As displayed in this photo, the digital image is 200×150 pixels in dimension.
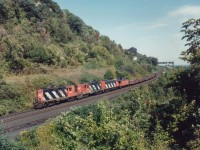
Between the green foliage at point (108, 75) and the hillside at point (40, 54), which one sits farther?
the green foliage at point (108, 75)

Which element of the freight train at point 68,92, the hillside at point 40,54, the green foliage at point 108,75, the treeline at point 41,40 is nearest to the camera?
the freight train at point 68,92

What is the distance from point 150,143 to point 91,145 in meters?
14.5

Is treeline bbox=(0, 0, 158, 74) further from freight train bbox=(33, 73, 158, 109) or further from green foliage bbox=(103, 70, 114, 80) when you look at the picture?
freight train bbox=(33, 73, 158, 109)

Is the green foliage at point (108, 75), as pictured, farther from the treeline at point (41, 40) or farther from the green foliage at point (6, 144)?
the green foliage at point (6, 144)

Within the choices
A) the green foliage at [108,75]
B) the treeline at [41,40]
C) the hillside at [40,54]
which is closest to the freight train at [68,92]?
the hillside at [40,54]

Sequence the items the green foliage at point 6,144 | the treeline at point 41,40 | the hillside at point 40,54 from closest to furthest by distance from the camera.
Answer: the green foliage at point 6,144, the hillside at point 40,54, the treeline at point 41,40

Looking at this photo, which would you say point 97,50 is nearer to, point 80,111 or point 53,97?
point 53,97

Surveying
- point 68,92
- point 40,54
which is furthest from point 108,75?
point 68,92

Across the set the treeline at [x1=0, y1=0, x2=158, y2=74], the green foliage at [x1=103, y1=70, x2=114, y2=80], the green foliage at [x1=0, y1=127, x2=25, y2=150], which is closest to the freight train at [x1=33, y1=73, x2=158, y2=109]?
the treeline at [x1=0, y1=0, x2=158, y2=74]

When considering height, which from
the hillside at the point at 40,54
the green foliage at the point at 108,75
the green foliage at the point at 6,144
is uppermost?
the hillside at the point at 40,54

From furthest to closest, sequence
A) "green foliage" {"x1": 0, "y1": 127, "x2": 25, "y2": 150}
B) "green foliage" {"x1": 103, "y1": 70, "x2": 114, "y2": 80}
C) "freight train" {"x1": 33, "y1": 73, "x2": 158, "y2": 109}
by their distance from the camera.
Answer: "green foliage" {"x1": 103, "y1": 70, "x2": 114, "y2": 80}
"freight train" {"x1": 33, "y1": 73, "x2": 158, "y2": 109}
"green foliage" {"x1": 0, "y1": 127, "x2": 25, "y2": 150}

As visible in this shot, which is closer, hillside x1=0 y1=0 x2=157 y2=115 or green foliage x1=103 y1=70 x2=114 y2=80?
hillside x1=0 y1=0 x2=157 y2=115

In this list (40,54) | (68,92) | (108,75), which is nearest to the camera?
(68,92)

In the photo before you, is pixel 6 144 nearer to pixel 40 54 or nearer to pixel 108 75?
pixel 40 54
